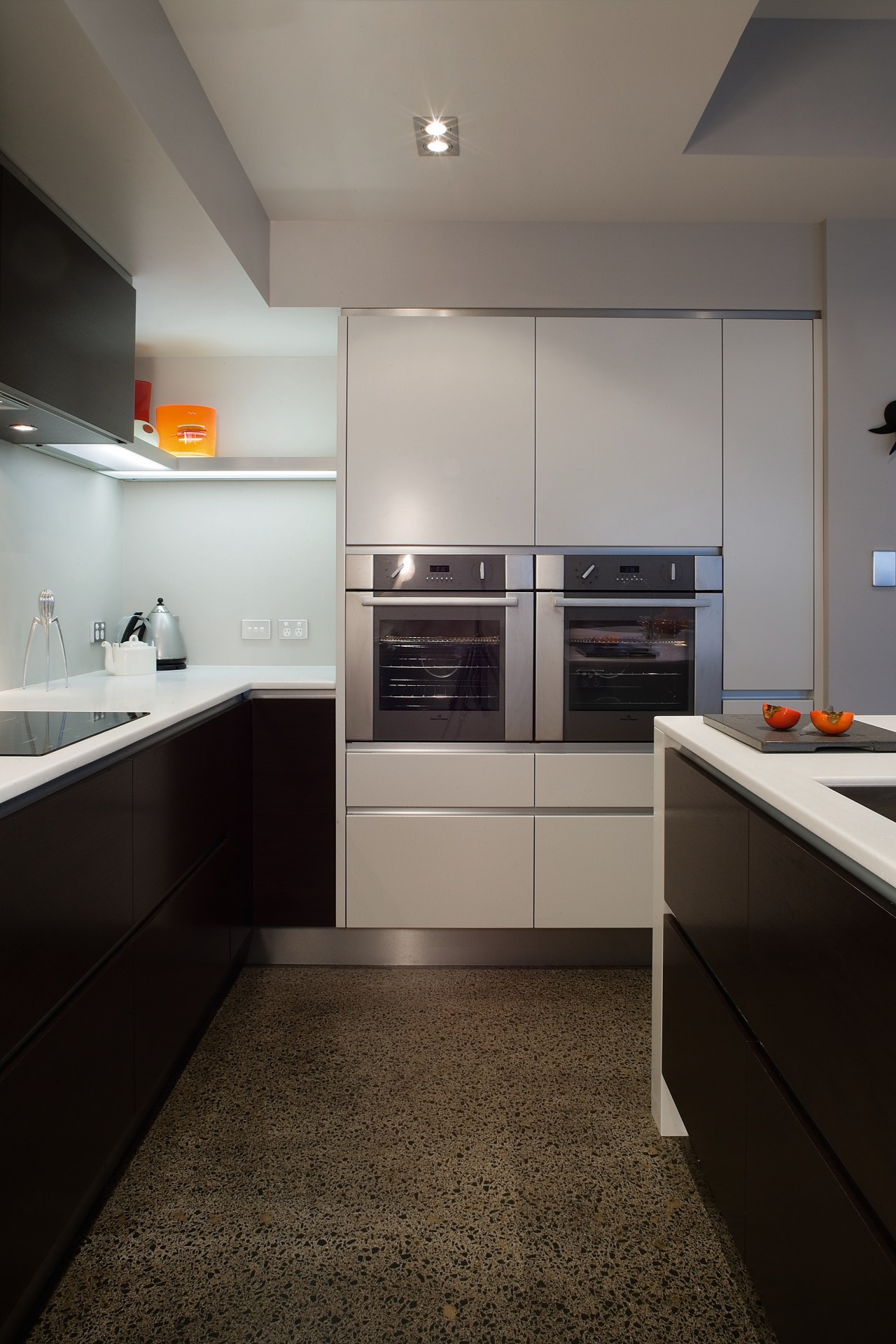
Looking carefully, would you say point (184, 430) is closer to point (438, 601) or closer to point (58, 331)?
point (58, 331)

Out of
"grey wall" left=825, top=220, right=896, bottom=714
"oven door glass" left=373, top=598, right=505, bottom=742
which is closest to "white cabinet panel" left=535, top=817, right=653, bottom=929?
"oven door glass" left=373, top=598, right=505, bottom=742

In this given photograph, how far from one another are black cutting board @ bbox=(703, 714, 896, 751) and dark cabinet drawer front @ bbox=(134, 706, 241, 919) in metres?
1.28

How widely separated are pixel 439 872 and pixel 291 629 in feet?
3.99

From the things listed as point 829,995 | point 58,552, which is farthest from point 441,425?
point 829,995

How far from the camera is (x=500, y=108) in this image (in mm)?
2109

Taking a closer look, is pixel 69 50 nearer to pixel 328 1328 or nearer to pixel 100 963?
pixel 100 963

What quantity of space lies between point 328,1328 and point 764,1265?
0.73 metres

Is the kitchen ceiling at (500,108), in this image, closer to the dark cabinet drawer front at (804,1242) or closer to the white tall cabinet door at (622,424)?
the white tall cabinet door at (622,424)

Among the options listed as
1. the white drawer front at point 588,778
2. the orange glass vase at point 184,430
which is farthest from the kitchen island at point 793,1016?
the orange glass vase at point 184,430

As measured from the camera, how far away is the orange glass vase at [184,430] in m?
3.15

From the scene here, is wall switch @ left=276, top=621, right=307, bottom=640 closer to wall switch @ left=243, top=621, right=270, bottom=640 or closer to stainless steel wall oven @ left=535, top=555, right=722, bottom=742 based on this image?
wall switch @ left=243, top=621, right=270, bottom=640

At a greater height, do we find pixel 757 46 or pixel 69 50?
pixel 757 46

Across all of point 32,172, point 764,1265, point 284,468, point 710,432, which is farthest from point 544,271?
point 764,1265

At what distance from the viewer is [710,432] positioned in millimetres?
2713
